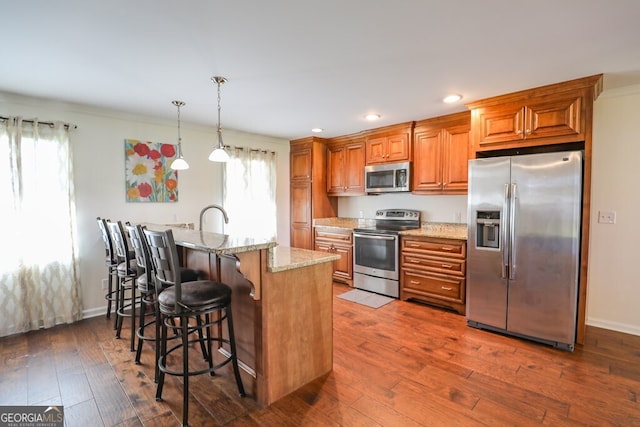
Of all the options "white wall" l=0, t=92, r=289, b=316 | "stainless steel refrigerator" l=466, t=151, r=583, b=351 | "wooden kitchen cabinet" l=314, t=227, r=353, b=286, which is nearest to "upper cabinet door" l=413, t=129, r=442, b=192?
Answer: "stainless steel refrigerator" l=466, t=151, r=583, b=351

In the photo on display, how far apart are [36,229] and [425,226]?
465 cm

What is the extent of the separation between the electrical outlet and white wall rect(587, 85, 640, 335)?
29 millimetres

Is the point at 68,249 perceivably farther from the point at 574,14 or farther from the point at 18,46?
the point at 574,14

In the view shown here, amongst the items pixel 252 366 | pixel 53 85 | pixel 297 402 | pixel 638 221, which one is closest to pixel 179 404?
pixel 252 366

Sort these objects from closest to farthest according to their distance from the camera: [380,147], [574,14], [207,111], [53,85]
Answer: [574,14], [53,85], [207,111], [380,147]

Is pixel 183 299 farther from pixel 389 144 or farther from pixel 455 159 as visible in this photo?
pixel 389 144

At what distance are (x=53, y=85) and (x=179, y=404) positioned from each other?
9.71ft

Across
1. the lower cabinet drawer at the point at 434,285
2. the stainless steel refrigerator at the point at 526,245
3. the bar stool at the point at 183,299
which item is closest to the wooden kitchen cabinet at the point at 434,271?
the lower cabinet drawer at the point at 434,285

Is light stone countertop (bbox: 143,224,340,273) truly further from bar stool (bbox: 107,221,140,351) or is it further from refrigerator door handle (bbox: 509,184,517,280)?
refrigerator door handle (bbox: 509,184,517,280)

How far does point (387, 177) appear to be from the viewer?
14.8 feet

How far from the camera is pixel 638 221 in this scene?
2.99 metres

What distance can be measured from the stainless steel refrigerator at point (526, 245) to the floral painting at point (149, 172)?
3.64 m
